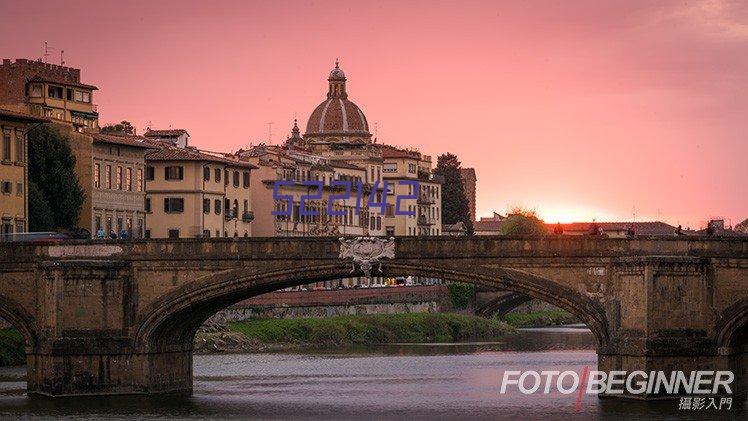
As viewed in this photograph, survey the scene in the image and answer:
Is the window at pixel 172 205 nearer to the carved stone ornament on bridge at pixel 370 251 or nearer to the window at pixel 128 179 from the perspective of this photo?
the window at pixel 128 179

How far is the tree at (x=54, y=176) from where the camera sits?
119000 mm

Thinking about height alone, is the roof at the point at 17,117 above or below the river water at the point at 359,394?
above

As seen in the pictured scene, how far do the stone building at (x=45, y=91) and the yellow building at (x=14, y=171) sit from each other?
16.7 meters

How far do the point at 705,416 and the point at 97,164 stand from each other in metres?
62.0

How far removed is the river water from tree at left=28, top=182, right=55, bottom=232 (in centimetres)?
1344

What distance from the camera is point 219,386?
93062 mm

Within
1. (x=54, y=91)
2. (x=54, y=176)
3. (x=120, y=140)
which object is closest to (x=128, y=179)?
(x=120, y=140)

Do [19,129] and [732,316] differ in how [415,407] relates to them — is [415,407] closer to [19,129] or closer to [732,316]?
[732,316]

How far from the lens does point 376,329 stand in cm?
14012

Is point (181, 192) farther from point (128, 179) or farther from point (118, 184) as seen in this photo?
point (118, 184)

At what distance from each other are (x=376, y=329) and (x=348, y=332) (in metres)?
4.32

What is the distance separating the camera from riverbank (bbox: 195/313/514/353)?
403 ft

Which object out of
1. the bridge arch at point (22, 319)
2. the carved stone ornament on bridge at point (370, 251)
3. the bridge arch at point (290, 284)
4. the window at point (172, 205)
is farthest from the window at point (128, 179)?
the carved stone ornament on bridge at point (370, 251)

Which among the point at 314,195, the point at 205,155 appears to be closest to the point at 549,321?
the point at 314,195
